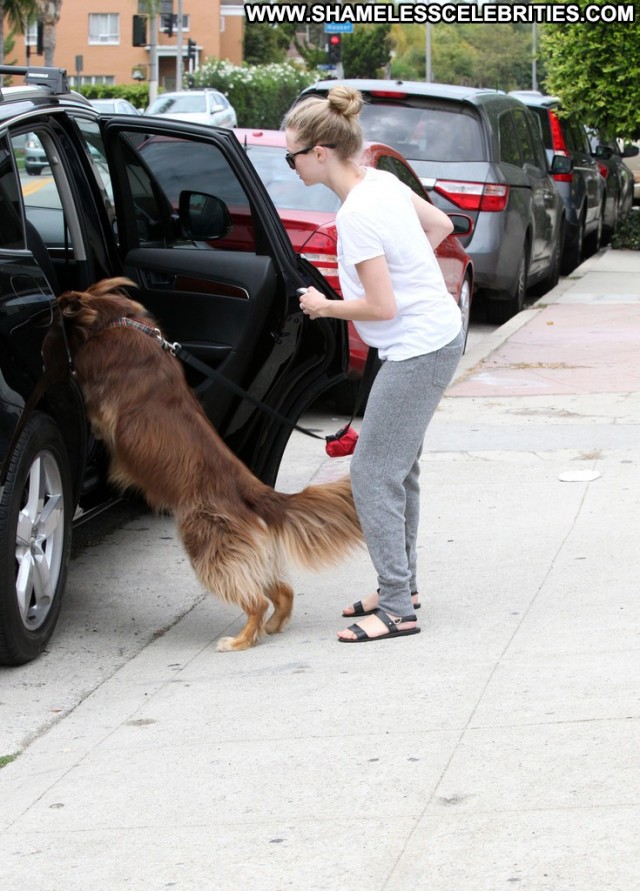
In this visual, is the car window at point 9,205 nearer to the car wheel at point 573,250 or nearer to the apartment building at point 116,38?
the car wheel at point 573,250

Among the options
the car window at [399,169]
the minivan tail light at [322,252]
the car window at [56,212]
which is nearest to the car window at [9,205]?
the car window at [56,212]

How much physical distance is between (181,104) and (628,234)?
19.6 meters

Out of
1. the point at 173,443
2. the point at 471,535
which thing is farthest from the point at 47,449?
the point at 471,535

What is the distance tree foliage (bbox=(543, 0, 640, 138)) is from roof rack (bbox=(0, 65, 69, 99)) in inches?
499

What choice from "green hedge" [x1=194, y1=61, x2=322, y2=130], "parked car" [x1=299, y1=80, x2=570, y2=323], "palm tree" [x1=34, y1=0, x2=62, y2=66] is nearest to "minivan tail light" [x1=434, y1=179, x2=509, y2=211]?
"parked car" [x1=299, y1=80, x2=570, y2=323]

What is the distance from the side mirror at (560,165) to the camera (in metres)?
15.1

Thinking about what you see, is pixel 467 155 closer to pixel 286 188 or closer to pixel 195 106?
pixel 286 188

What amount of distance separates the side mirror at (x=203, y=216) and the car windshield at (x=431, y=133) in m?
5.81

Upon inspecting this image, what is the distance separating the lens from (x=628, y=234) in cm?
1873

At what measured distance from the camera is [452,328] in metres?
4.54

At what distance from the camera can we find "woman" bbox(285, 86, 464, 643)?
430 centimetres

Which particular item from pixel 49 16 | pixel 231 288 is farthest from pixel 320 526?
pixel 49 16

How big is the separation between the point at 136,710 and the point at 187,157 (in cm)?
301

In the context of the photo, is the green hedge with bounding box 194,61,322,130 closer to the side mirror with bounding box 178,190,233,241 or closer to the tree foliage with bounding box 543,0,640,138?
the tree foliage with bounding box 543,0,640,138
